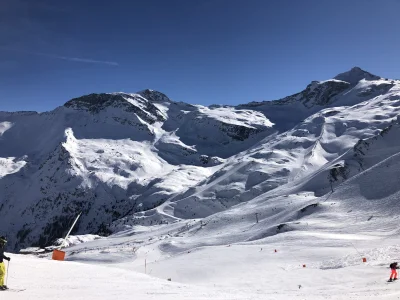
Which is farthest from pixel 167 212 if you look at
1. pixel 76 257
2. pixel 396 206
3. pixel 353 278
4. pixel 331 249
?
pixel 353 278

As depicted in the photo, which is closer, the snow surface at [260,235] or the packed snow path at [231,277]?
the packed snow path at [231,277]

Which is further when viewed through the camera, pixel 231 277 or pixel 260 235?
pixel 260 235

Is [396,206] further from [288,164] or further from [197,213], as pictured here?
[288,164]

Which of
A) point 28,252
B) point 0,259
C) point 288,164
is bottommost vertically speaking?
point 28,252

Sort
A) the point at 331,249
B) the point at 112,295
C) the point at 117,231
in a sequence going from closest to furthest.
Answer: the point at 112,295
the point at 331,249
the point at 117,231

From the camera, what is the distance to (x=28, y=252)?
390 feet

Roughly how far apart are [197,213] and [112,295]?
128m

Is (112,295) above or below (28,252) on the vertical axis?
above

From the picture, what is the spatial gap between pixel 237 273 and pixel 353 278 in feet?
39.1

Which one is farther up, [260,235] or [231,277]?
[260,235]

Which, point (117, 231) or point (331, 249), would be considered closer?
point (331, 249)

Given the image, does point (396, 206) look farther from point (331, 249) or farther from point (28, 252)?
point (28, 252)

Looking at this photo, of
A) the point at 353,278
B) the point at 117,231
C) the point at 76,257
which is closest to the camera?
the point at 353,278

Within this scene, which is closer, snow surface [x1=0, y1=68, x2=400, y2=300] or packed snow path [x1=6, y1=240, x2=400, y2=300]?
packed snow path [x1=6, y1=240, x2=400, y2=300]
